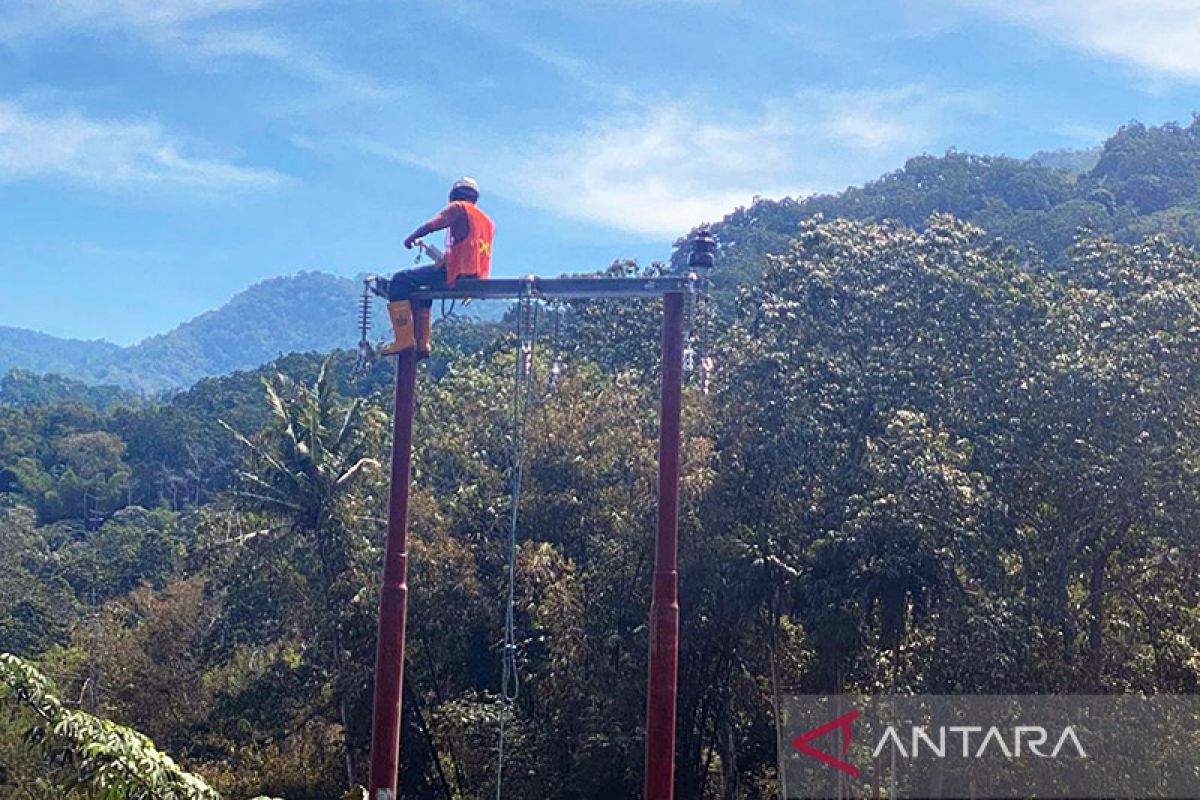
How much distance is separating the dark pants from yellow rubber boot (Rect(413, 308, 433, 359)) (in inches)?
2.6

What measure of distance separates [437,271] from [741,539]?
9.82 metres

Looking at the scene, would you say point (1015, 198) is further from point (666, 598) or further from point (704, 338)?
point (666, 598)

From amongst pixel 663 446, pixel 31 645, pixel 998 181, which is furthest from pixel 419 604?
pixel 998 181

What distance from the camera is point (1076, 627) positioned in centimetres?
1553

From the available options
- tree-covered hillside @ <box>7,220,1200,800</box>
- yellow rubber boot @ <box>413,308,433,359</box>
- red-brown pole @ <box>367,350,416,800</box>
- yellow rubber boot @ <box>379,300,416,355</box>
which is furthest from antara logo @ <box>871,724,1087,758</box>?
yellow rubber boot @ <box>379,300,416,355</box>

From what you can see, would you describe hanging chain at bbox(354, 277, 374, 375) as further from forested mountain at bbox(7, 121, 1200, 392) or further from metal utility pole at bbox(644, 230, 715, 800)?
forested mountain at bbox(7, 121, 1200, 392)

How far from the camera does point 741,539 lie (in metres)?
17.0

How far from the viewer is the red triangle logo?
1697cm

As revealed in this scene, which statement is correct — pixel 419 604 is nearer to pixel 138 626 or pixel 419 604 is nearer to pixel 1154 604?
pixel 138 626

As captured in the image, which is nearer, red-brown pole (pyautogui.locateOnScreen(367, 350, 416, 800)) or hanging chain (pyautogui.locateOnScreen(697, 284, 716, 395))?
red-brown pole (pyautogui.locateOnScreen(367, 350, 416, 800))

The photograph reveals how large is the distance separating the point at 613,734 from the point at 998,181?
2729 inches

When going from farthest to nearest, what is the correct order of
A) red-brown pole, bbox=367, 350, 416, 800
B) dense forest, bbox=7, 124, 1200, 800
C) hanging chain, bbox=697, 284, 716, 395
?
dense forest, bbox=7, 124, 1200, 800 → hanging chain, bbox=697, 284, 716, 395 → red-brown pole, bbox=367, 350, 416, 800

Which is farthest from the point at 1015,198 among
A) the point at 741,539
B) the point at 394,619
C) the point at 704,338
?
the point at 394,619

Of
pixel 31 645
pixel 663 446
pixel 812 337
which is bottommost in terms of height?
pixel 31 645
